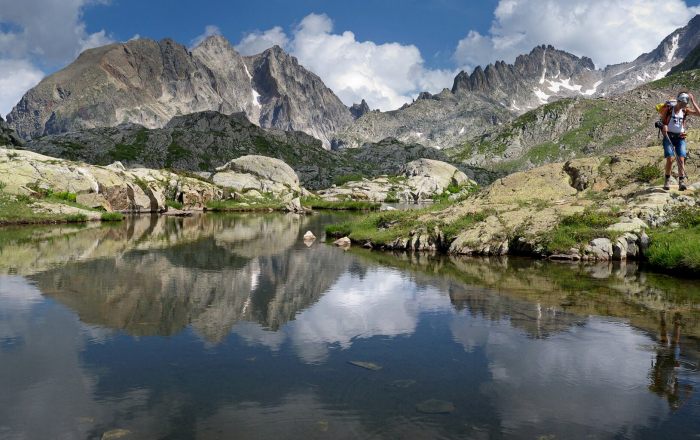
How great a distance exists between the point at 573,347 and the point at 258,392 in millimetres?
8046

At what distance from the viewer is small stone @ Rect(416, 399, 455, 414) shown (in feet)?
24.7

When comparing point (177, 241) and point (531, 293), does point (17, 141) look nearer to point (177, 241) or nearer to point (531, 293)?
point (177, 241)

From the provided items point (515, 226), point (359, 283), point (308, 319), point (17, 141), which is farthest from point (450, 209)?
point (17, 141)

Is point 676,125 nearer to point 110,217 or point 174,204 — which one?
point 110,217

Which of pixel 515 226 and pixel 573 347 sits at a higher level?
pixel 515 226

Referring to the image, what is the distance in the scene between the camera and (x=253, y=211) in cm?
9206

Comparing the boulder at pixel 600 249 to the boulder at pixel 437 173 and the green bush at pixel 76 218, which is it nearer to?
the green bush at pixel 76 218

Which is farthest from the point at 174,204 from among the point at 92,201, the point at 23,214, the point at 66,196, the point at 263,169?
the point at 263,169

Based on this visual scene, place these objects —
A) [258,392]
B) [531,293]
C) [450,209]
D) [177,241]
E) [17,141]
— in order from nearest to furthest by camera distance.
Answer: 1. [258,392]
2. [531,293]
3. [450,209]
4. [177,241]
5. [17,141]

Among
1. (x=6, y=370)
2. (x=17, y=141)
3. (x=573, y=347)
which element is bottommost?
(x=6, y=370)

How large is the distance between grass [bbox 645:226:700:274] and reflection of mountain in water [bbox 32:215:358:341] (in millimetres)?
16379

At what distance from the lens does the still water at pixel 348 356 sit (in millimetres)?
7180

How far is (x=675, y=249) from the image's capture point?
20.0m

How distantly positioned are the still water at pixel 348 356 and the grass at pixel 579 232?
4284mm
